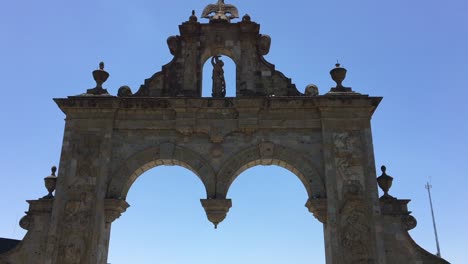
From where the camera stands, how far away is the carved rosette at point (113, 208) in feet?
42.1

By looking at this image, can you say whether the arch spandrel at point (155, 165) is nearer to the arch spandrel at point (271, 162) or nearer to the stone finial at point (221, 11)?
the arch spandrel at point (271, 162)

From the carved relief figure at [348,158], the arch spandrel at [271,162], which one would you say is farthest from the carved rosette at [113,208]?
the carved relief figure at [348,158]

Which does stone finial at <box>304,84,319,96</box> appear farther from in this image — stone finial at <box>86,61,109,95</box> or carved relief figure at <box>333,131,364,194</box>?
stone finial at <box>86,61,109,95</box>

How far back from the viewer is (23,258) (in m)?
12.4

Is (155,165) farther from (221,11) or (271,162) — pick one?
(221,11)

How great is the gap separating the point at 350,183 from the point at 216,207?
3555mm

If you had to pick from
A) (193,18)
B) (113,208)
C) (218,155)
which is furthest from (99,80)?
(218,155)

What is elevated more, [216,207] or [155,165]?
[155,165]

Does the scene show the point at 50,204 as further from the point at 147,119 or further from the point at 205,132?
the point at 205,132

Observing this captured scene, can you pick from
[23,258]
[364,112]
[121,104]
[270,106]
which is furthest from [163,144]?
[364,112]

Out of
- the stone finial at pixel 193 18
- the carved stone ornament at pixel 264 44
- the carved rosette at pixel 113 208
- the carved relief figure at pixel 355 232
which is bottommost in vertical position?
the carved relief figure at pixel 355 232

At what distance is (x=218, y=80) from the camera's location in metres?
14.4

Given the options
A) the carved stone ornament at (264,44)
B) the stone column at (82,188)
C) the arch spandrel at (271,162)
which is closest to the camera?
the stone column at (82,188)

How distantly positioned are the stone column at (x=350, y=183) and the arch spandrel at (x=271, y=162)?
42 cm
